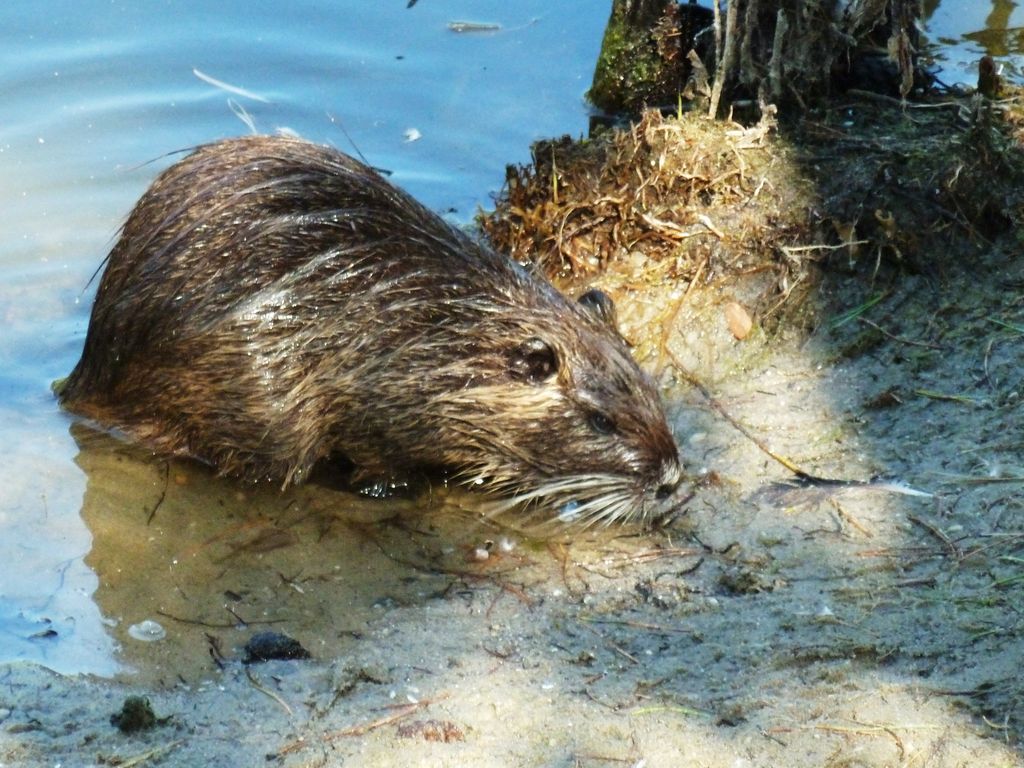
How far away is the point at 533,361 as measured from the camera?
4.19 metres

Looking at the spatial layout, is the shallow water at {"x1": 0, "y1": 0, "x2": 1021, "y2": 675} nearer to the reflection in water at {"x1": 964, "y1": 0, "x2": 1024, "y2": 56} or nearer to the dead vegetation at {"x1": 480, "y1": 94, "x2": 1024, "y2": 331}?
the reflection in water at {"x1": 964, "y1": 0, "x2": 1024, "y2": 56}

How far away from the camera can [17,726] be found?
9.98 ft

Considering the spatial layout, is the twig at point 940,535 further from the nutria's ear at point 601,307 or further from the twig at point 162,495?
the twig at point 162,495

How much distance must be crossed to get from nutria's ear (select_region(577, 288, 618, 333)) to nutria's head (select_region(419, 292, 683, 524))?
143mm

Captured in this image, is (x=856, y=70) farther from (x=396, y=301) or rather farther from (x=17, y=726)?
(x=17, y=726)

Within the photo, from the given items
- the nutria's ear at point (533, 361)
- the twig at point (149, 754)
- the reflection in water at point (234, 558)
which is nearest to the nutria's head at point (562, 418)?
the nutria's ear at point (533, 361)

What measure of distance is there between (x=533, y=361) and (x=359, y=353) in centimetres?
55

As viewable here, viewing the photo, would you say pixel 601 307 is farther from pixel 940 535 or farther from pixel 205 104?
pixel 205 104

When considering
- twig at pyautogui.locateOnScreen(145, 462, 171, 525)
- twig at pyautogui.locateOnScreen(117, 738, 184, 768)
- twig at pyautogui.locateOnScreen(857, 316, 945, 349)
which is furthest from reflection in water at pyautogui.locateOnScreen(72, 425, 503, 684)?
twig at pyautogui.locateOnScreen(857, 316, 945, 349)

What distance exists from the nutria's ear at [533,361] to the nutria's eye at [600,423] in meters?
0.19

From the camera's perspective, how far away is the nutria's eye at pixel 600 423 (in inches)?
164

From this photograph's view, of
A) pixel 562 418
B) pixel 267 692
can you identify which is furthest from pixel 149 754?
pixel 562 418

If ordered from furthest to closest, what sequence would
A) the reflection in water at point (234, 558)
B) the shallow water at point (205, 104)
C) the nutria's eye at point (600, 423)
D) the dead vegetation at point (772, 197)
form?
the shallow water at point (205, 104) < the dead vegetation at point (772, 197) < the nutria's eye at point (600, 423) < the reflection in water at point (234, 558)

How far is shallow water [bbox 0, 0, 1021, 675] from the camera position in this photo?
17.4 feet
